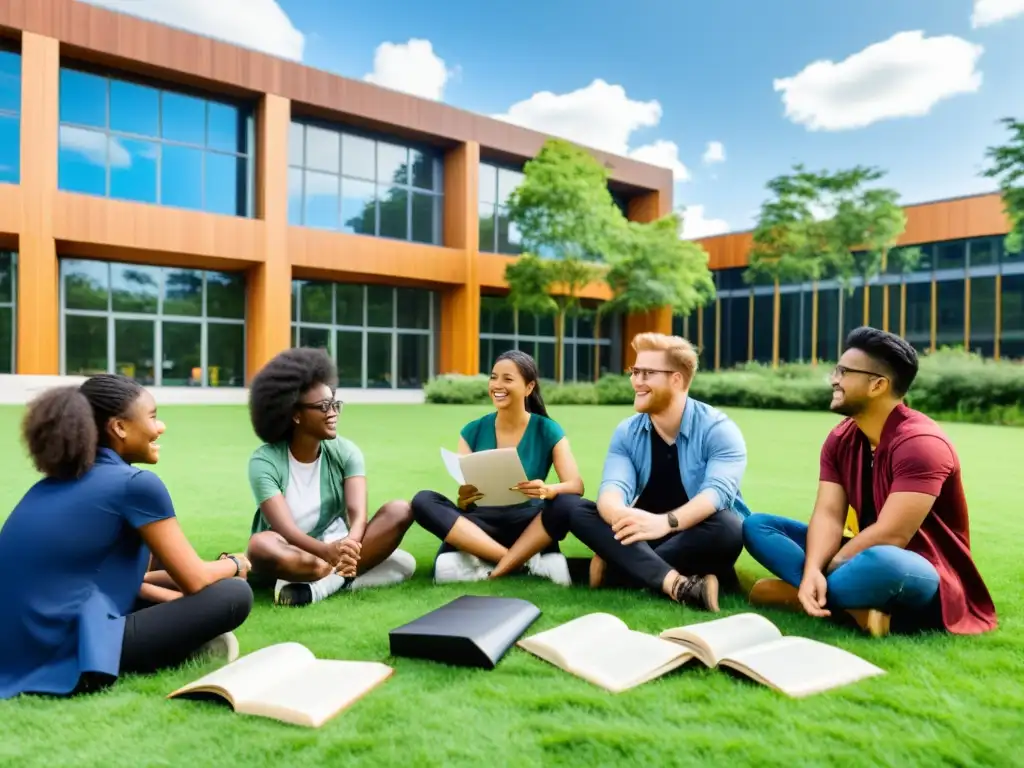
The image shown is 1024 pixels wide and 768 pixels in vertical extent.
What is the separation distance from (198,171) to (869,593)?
24.1m

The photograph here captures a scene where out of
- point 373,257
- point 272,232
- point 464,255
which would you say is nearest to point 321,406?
point 272,232

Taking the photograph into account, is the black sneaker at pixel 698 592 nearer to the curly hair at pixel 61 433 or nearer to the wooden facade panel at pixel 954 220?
the curly hair at pixel 61 433

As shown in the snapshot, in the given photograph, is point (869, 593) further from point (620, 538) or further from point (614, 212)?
point (614, 212)

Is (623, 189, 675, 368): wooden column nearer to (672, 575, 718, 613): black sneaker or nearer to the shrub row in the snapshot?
the shrub row

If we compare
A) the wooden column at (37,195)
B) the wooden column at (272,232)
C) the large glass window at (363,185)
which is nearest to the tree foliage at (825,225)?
the large glass window at (363,185)

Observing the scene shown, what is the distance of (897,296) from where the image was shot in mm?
32094

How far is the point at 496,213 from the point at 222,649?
28.1 metres

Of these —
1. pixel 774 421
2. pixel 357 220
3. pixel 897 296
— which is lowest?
pixel 774 421

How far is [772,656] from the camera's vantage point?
9.89 ft

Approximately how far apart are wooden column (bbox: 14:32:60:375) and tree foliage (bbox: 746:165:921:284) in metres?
23.0

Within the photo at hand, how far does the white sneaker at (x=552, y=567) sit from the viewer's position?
15.3 feet

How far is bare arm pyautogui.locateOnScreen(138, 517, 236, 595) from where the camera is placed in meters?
2.91

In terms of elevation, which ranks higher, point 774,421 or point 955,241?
point 955,241

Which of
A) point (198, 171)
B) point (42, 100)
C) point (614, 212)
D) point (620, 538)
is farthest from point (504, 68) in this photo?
point (620, 538)
